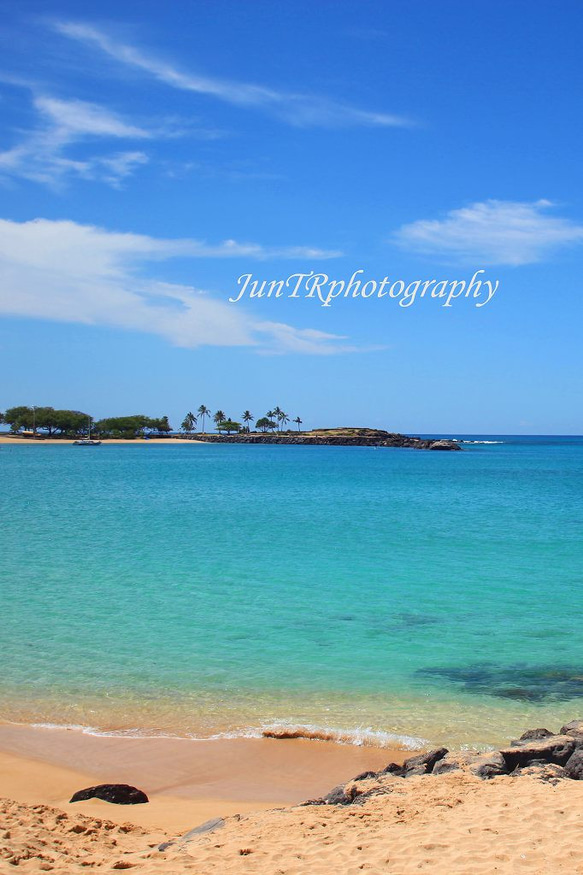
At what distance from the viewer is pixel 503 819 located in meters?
7.13

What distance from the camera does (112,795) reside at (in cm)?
849

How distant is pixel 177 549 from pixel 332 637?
1365 cm

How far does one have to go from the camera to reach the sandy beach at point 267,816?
6.38 meters

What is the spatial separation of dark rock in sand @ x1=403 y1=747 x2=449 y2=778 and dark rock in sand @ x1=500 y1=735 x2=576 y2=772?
81 cm

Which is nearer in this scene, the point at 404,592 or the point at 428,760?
the point at 428,760

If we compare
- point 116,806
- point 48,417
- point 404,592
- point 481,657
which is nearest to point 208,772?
point 116,806

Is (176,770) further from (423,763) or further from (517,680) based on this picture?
(517,680)

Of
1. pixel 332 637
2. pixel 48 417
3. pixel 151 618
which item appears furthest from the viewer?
pixel 48 417

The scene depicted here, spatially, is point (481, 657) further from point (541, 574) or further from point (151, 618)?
point (541, 574)

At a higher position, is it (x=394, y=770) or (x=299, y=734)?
(x=394, y=770)

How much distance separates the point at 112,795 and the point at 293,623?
9.27 m

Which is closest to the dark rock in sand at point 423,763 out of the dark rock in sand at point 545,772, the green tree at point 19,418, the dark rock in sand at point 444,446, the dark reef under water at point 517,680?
the dark rock in sand at point 545,772

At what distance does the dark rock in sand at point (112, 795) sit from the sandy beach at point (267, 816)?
115 mm

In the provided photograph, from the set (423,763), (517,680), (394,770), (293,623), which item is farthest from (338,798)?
(293,623)
